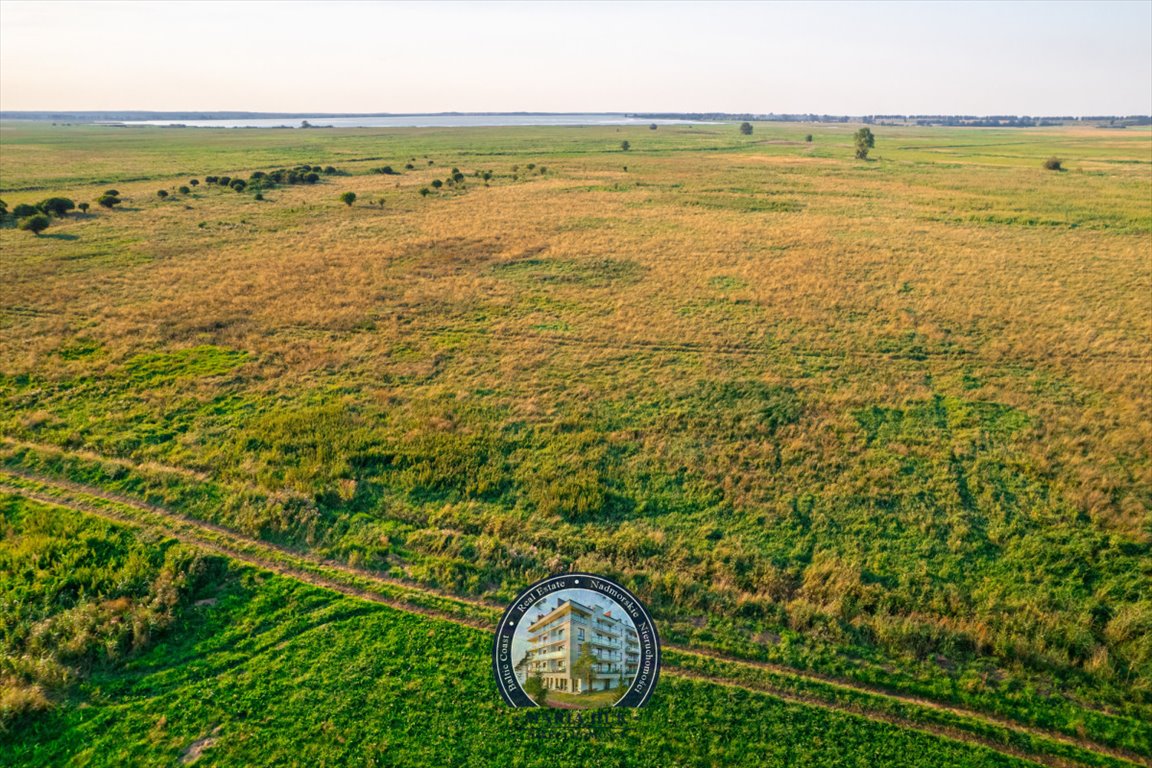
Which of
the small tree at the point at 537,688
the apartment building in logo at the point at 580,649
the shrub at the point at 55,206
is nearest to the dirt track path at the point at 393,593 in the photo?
the apartment building in logo at the point at 580,649

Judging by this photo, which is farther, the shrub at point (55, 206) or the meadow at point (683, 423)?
the shrub at point (55, 206)

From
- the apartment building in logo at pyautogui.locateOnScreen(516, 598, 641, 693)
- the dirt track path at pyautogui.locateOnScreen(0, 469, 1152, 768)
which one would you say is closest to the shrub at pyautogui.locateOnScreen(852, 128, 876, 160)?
the dirt track path at pyautogui.locateOnScreen(0, 469, 1152, 768)

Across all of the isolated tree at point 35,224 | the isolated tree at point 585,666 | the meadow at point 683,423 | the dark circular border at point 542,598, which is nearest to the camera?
the isolated tree at point 585,666

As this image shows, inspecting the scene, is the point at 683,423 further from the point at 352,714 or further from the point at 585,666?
the point at 352,714

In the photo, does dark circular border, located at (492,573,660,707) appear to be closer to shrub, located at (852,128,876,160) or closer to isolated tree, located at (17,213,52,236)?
isolated tree, located at (17,213,52,236)

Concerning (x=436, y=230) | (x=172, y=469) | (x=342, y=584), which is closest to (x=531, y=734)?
(x=342, y=584)

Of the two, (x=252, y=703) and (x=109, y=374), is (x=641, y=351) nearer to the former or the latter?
(x=252, y=703)

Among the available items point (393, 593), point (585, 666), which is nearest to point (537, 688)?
point (585, 666)

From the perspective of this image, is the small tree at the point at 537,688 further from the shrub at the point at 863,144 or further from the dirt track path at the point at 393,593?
the shrub at the point at 863,144
